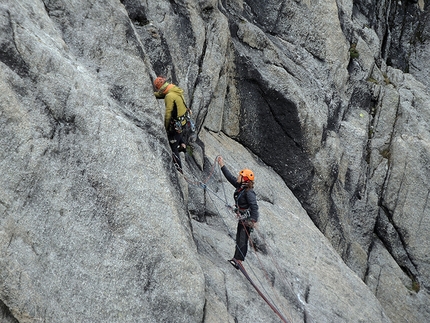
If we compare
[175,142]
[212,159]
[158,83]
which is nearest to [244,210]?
[175,142]

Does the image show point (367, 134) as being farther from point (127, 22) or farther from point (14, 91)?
point (14, 91)

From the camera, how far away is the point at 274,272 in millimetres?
15930

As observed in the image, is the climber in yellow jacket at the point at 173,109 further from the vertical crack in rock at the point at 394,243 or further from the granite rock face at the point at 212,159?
the vertical crack in rock at the point at 394,243

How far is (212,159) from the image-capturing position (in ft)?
59.9

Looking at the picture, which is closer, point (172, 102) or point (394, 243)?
point (172, 102)

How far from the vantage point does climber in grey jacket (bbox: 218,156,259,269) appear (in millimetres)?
14055

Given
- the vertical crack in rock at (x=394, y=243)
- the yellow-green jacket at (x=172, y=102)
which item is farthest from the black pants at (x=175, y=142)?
the vertical crack in rock at (x=394, y=243)

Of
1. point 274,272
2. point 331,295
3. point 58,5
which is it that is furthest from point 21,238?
point 331,295

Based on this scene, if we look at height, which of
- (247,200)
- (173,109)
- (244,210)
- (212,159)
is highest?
(173,109)

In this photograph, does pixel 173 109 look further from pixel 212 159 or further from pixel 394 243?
pixel 394 243

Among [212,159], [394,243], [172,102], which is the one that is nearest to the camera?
[172,102]

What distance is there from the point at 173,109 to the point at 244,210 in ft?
11.2

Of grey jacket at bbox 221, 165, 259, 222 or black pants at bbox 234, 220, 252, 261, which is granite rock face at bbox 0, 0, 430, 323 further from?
grey jacket at bbox 221, 165, 259, 222

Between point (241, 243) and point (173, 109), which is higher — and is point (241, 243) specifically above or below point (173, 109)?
below
